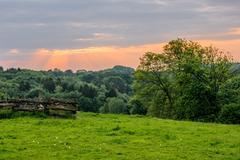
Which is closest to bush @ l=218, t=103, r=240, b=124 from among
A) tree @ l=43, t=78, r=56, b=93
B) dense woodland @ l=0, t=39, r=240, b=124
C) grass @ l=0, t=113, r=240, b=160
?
dense woodland @ l=0, t=39, r=240, b=124

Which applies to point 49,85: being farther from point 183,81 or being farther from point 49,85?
point 183,81

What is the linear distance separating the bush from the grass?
65.3 ft

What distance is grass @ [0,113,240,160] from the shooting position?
68.5ft

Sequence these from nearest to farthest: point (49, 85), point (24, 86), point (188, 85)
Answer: point (188, 85)
point (24, 86)
point (49, 85)

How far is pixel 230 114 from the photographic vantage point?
52250mm

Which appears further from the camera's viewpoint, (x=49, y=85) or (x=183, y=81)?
(x=49, y=85)

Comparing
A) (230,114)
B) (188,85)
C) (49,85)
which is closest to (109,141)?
(230,114)

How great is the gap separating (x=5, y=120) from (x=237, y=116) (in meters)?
27.5

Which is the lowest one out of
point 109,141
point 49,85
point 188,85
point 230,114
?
point 109,141

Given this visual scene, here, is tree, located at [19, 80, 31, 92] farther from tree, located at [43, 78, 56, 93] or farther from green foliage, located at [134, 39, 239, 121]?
green foliage, located at [134, 39, 239, 121]

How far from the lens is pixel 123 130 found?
92.3 feet

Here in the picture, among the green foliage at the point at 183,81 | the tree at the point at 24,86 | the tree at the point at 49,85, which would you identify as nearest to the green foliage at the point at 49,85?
the tree at the point at 49,85

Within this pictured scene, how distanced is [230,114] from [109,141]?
30281 mm

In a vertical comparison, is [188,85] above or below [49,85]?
below
